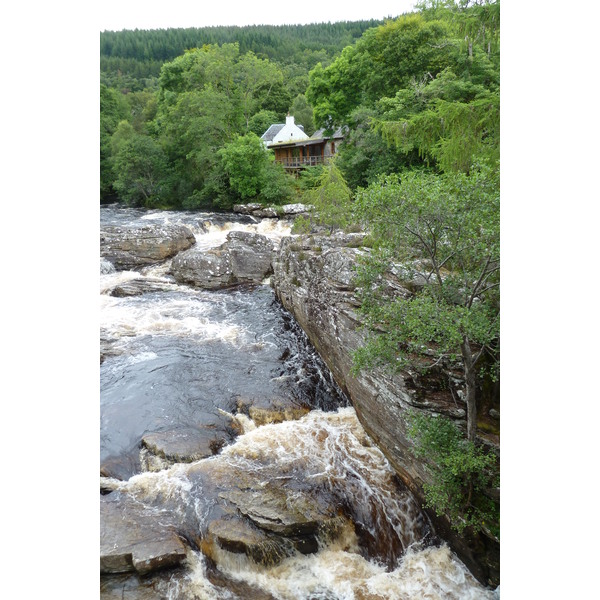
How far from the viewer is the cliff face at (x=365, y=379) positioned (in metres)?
5.55

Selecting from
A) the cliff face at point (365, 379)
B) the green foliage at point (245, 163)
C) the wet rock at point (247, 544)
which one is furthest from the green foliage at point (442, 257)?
the green foliage at point (245, 163)

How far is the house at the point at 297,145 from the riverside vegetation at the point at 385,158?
1181 mm

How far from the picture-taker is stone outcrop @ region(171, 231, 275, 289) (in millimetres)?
14758

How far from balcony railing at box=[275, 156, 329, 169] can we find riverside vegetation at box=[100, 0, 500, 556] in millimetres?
1914

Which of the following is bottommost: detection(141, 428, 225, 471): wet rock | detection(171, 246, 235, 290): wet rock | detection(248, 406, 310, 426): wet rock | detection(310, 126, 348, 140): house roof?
detection(141, 428, 225, 471): wet rock

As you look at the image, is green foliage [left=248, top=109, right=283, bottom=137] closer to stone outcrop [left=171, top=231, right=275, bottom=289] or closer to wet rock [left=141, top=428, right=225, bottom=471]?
stone outcrop [left=171, top=231, right=275, bottom=289]

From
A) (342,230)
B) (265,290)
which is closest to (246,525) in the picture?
(342,230)

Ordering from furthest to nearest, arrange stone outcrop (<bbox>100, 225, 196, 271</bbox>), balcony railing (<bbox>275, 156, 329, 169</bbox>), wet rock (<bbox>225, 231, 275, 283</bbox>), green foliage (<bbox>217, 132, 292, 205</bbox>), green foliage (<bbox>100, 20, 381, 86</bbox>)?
1. green foliage (<bbox>100, 20, 381, 86</bbox>)
2. balcony railing (<bbox>275, 156, 329, 169</bbox>)
3. green foliage (<bbox>217, 132, 292, 205</bbox>)
4. stone outcrop (<bbox>100, 225, 196, 271</bbox>)
5. wet rock (<bbox>225, 231, 275, 283</bbox>)

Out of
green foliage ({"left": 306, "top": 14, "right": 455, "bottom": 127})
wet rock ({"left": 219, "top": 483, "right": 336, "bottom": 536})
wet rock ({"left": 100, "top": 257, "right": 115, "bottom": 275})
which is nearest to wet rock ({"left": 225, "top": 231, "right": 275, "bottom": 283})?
wet rock ({"left": 100, "top": 257, "right": 115, "bottom": 275})

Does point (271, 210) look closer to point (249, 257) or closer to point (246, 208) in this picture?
point (246, 208)

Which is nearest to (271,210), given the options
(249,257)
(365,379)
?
(249,257)

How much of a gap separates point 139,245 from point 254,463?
11690 millimetres

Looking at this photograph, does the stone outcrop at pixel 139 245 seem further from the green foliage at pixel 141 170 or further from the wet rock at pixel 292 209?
the green foliage at pixel 141 170
